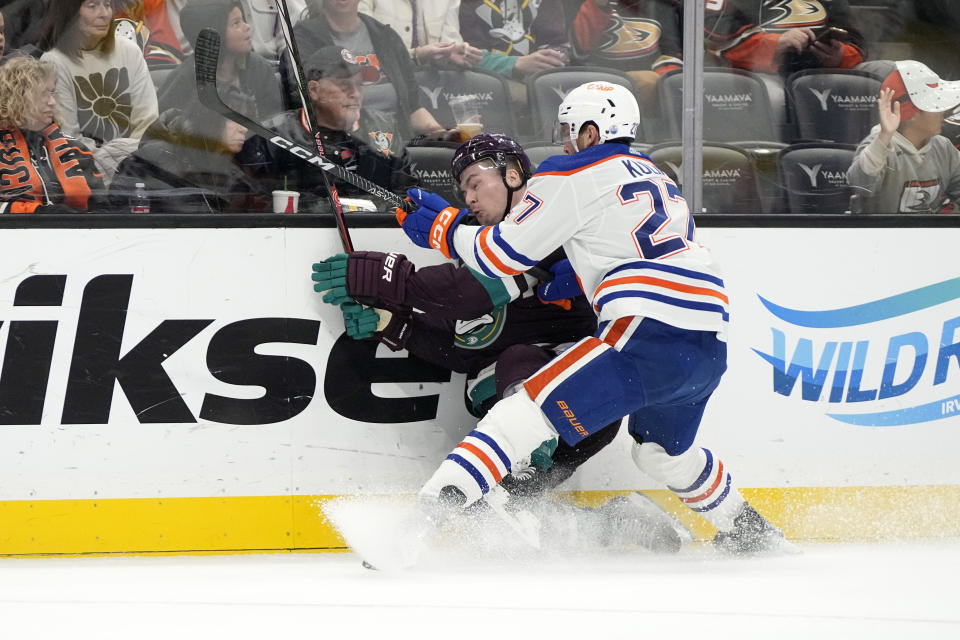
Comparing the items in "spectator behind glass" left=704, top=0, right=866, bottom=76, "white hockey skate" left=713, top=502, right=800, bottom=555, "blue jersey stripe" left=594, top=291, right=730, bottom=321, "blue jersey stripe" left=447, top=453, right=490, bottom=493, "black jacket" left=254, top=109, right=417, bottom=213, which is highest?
"spectator behind glass" left=704, top=0, right=866, bottom=76

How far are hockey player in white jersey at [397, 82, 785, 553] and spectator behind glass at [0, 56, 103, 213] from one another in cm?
106

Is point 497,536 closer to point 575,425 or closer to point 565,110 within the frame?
point 575,425

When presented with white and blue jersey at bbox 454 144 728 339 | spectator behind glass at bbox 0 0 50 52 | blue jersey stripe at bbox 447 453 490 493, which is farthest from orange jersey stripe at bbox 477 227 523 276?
spectator behind glass at bbox 0 0 50 52

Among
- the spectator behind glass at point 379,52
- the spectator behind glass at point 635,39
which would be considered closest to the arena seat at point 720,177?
the spectator behind glass at point 635,39

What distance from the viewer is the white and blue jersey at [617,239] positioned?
92.1 inches

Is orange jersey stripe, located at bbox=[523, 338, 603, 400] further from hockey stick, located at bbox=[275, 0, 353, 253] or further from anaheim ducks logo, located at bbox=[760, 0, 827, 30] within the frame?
anaheim ducks logo, located at bbox=[760, 0, 827, 30]

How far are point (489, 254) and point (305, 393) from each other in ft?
2.41

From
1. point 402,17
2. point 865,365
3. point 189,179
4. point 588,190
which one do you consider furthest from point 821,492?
point 189,179

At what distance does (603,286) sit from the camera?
2389mm

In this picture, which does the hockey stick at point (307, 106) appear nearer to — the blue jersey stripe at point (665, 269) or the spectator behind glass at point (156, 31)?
the spectator behind glass at point (156, 31)

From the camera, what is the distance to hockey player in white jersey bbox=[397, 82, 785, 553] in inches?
90.8

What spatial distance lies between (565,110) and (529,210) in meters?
0.31

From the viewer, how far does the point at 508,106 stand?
2.94 meters

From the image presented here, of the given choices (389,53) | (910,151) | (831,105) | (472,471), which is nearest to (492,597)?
(472,471)
